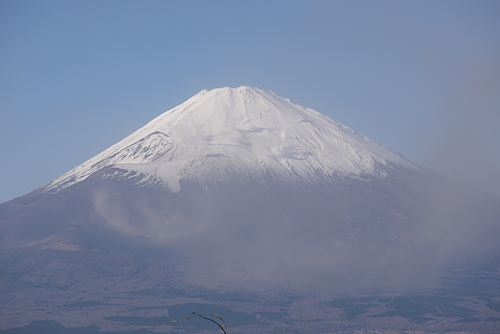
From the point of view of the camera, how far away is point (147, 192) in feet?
331

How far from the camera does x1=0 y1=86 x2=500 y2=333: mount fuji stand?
254ft

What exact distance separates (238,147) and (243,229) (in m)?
20.1

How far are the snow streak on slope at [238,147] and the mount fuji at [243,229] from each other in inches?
15.8

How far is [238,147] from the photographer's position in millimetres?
112812

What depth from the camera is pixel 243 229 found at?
330 ft

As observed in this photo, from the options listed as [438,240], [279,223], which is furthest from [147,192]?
[438,240]

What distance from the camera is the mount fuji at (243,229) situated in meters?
77.6

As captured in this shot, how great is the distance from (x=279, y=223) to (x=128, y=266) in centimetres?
3088

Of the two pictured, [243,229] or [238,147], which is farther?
[238,147]

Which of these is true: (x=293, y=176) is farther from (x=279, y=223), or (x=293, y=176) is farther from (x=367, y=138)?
(x=367, y=138)

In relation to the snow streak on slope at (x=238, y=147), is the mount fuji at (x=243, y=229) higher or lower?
lower

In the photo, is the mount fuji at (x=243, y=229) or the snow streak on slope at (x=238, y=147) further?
the snow streak on slope at (x=238, y=147)

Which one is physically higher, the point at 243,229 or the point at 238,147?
the point at 238,147

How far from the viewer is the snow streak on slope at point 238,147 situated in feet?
352
